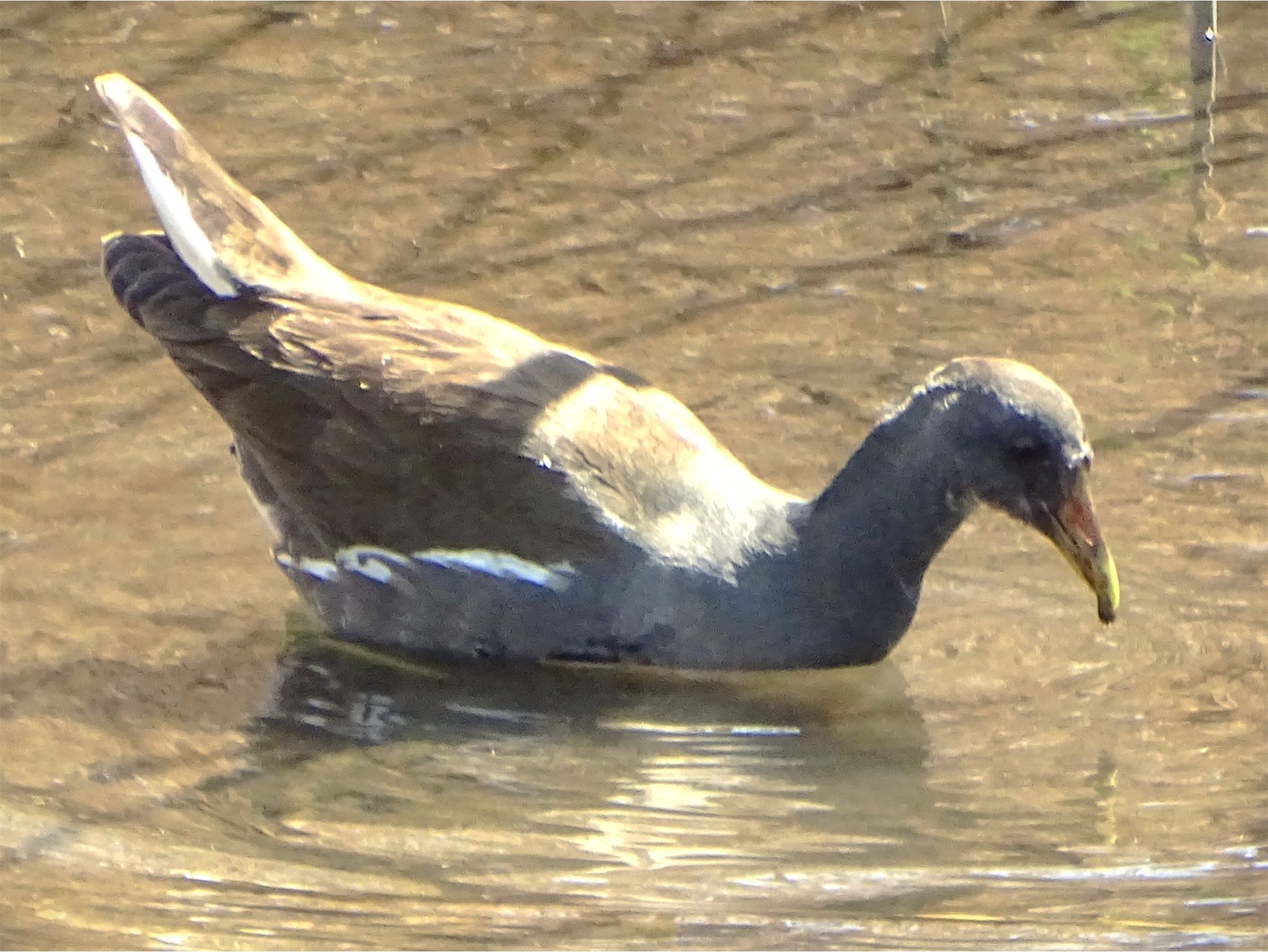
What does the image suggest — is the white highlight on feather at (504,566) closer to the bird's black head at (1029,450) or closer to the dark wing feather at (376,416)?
the dark wing feather at (376,416)

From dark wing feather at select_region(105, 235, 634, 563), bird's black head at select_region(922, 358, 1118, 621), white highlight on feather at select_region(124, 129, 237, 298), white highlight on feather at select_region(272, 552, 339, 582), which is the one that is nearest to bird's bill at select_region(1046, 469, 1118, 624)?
bird's black head at select_region(922, 358, 1118, 621)

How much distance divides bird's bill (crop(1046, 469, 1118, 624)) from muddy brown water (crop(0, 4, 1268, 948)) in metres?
0.19

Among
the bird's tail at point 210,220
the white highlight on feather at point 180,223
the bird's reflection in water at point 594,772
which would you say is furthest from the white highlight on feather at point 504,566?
the white highlight on feather at point 180,223

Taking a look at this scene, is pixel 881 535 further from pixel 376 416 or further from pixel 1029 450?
pixel 376 416

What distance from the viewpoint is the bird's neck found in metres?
4.43

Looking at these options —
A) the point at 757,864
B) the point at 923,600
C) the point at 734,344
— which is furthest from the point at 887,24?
the point at 757,864

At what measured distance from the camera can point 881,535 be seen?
14.6 feet

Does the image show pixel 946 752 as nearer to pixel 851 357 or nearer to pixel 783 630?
pixel 783 630

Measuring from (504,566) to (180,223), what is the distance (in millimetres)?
1112

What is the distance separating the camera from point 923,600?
4.75m

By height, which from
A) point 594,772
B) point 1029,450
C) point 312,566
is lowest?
point 594,772

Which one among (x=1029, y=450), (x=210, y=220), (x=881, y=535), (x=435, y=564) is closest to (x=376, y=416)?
(x=435, y=564)

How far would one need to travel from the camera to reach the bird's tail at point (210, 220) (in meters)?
4.81

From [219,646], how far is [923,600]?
5.03 ft
